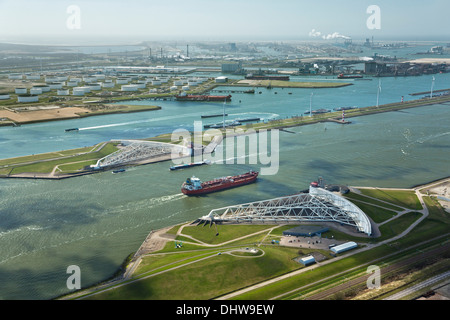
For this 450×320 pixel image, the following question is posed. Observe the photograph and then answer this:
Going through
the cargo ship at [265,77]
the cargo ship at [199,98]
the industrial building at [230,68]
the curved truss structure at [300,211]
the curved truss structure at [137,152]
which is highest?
the industrial building at [230,68]

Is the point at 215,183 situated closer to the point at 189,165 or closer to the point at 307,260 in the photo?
the point at 189,165

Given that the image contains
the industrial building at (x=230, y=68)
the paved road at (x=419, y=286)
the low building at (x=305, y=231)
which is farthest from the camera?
the industrial building at (x=230, y=68)

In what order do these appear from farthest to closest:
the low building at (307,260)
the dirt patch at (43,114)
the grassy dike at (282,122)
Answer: the dirt patch at (43,114) < the grassy dike at (282,122) < the low building at (307,260)

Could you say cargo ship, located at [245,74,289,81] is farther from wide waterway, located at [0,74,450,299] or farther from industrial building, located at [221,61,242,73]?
wide waterway, located at [0,74,450,299]

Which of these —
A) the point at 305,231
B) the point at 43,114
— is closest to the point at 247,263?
the point at 305,231

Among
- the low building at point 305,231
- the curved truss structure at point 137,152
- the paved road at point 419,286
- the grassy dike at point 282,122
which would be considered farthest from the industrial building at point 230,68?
the paved road at point 419,286

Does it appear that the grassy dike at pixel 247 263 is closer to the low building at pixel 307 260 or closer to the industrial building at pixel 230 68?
the low building at pixel 307 260
